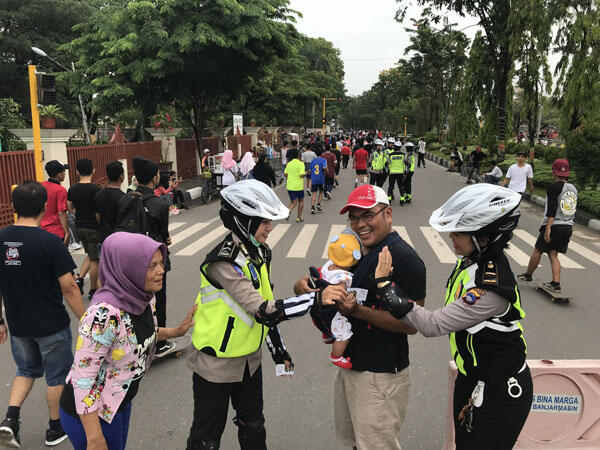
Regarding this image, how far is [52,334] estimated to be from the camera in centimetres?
315

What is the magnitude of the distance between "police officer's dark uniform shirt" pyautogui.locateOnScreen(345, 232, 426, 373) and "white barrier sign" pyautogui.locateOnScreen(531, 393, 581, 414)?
120 cm

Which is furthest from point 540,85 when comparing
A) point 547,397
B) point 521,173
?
point 547,397

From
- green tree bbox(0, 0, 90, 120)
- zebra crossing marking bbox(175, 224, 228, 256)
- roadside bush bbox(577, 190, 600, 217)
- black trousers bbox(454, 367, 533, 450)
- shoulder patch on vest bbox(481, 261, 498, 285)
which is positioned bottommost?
zebra crossing marking bbox(175, 224, 228, 256)

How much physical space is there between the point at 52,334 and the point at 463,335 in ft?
8.67

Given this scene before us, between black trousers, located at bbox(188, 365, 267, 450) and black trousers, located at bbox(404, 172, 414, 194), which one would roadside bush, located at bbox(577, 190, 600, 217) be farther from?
black trousers, located at bbox(188, 365, 267, 450)

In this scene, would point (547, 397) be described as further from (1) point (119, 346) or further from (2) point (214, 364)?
(1) point (119, 346)

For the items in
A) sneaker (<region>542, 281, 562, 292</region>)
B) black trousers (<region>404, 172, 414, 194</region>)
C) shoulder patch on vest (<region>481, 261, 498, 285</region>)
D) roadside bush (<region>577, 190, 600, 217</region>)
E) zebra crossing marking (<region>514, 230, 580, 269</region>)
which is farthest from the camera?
black trousers (<region>404, 172, 414, 194</region>)

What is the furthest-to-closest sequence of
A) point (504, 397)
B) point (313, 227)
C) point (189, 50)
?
point (189, 50) < point (313, 227) < point (504, 397)

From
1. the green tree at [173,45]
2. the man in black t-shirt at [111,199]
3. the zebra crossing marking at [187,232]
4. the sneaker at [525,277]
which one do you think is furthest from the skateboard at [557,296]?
the green tree at [173,45]

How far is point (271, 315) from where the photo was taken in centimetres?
223

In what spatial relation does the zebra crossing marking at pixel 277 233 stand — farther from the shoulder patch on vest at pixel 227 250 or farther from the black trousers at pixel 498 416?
the black trousers at pixel 498 416

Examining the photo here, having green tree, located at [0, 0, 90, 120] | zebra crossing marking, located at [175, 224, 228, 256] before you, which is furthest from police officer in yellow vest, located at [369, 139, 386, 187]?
green tree, located at [0, 0, 90, 120]

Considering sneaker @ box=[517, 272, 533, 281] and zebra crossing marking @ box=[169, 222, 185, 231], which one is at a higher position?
sneaker @ box=[517, 272, 533, 281]

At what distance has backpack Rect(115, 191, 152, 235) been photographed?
439 centimetres
